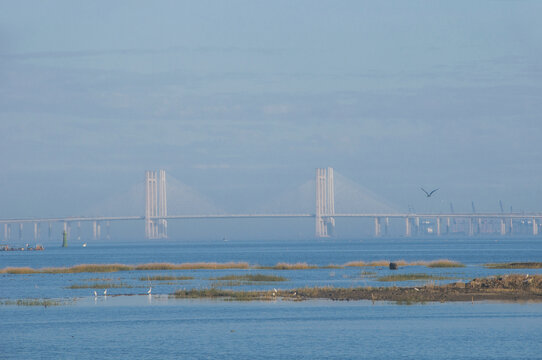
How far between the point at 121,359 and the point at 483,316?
14.3 m

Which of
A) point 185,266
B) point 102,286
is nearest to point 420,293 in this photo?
point 102,286

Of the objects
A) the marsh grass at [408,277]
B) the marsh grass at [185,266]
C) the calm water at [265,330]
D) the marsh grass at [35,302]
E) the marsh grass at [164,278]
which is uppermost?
the marsh grass at [185,266]

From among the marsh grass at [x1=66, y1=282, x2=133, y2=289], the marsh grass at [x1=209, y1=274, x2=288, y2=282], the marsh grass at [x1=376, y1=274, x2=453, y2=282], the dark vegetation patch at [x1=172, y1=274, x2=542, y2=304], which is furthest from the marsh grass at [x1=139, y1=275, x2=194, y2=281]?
the marsh grass at [x1=376, y1=274, x2=453, y2=282]

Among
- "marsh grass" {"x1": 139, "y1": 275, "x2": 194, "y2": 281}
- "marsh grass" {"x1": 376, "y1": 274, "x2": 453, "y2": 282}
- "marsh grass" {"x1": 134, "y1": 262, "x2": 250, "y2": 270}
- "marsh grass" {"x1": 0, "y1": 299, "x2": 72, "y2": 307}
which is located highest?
"marsh grass" {"x1": 134, "y1": 262, "x2": 250, "y2": 270}

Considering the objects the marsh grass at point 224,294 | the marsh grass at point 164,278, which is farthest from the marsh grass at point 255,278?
the marsh grass at point 224,294

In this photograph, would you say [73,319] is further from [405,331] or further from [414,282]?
[414,282]

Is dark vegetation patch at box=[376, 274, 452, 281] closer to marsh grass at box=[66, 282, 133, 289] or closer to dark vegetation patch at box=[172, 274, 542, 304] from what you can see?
dark vegetation patch at box=[172, 274, 542, 304]

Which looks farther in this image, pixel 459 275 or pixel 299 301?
pixel 459 275

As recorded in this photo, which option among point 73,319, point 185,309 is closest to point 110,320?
point 73,319

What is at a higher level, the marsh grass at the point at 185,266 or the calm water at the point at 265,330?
the marsh grass at the point at 185,266

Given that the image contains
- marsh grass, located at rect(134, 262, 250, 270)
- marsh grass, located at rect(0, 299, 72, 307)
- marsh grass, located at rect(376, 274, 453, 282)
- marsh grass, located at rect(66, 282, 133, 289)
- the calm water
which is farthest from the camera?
marsh grass, located at rect(134, 262, 250, 270)

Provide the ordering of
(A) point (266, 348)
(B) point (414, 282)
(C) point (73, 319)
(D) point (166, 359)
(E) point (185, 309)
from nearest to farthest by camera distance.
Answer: (D) point (166, 359) < (A) point (266, 348) < (C) point (73, 319) < (E) point (185, 309) < (B) point (414, 282)

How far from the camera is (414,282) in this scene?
168ft

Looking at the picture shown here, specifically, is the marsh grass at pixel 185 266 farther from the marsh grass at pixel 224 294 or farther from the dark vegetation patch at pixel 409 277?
the marsh grass at pixel 224 294
